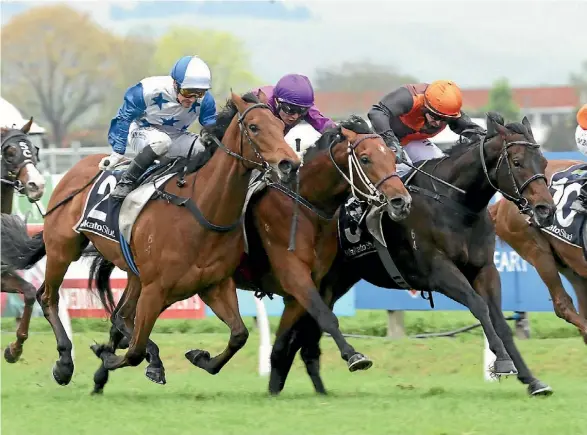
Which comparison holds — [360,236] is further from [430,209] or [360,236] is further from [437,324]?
[437,324]


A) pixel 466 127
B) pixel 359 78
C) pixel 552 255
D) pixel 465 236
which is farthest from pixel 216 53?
pixel 465 236

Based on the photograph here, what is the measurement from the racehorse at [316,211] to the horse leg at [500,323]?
0.98 metres

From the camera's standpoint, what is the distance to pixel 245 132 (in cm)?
732

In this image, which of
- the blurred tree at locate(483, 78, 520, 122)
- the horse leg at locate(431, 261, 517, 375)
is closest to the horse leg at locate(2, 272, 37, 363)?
the horse leg at locate(431, 261, 517, 375)

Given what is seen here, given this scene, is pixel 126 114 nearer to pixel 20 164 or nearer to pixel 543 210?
pixel 20 164

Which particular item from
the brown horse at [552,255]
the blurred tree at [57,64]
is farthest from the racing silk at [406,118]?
the blurred tree at [57,64]

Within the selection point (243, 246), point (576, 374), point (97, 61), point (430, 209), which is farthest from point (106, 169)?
point (97, 61)

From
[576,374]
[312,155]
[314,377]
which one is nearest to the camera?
[312,155]

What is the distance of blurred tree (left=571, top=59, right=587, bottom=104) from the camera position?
157 feet

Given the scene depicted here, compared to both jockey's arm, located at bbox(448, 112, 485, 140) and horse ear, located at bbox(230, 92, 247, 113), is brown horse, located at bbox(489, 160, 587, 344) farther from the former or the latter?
horse ear, located at bbox(230, 92, 247, 113)

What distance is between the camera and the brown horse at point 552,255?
402 inches

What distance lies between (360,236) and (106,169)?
6.43ft

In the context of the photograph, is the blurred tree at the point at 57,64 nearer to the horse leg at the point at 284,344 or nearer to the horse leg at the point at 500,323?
the horse leg at the point at 284,344

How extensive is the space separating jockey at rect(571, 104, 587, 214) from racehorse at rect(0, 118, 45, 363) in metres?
4.50
